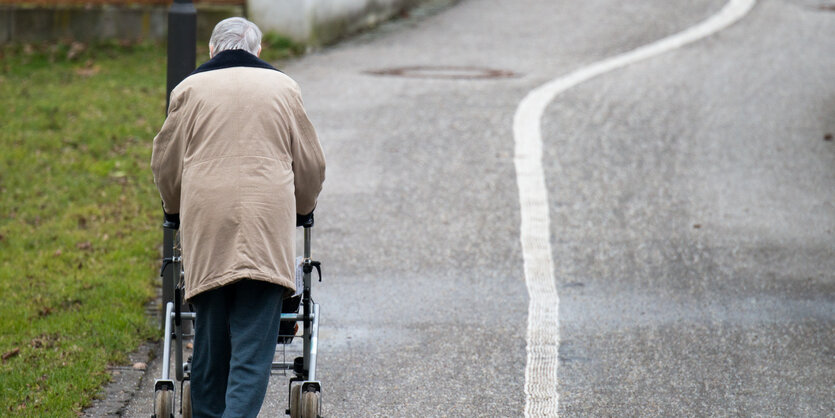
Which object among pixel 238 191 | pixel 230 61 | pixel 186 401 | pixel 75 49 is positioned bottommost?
pixel 186 401

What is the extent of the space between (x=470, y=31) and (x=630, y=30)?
7.73 ft

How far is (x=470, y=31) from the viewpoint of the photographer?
16.6m

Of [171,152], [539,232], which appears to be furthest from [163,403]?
[539,232]

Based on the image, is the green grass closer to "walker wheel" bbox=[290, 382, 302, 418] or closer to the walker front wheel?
"walker wheel" bbox=[290, 382, 302, 418]

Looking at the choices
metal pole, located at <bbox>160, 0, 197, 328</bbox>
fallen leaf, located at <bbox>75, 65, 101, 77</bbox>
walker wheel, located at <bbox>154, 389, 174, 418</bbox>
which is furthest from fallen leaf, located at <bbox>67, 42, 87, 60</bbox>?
walker wheel, located at <bbox>154, 389, 174, 418</bbox>

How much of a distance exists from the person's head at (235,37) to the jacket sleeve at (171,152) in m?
0.26

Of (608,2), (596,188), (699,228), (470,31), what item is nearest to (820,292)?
(699,228)

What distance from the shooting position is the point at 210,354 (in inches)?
173

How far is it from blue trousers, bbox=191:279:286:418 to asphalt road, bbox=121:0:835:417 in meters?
1.16

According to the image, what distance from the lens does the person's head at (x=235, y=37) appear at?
431 centimetres

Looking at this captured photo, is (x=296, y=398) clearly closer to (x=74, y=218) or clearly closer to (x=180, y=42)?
(x=180, y=42)

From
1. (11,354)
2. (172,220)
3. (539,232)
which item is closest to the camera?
(172,220)

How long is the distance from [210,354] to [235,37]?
121 cm

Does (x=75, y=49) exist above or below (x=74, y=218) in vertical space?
above
